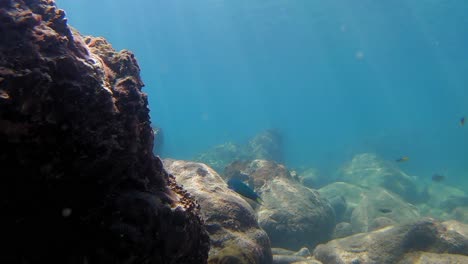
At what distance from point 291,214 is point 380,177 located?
1274 cm

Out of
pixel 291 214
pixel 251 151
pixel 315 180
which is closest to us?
pixel 291 214

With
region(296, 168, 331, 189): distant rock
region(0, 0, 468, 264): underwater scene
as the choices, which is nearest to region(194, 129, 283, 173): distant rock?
region(0, 0, 468, 264): underwater scene

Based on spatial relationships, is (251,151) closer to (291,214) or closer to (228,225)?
(291,214)

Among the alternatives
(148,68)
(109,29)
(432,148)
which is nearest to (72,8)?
(109,29)

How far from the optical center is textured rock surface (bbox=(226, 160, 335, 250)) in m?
8.85

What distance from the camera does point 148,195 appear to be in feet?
8.15

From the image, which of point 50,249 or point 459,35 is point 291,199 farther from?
point 459,35

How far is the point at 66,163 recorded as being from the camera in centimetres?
205

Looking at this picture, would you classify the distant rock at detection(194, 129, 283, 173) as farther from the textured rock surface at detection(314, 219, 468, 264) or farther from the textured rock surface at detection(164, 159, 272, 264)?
the textured rock surface at detection(164, 159, 272, 264)

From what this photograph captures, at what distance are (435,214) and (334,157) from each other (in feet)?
70.6

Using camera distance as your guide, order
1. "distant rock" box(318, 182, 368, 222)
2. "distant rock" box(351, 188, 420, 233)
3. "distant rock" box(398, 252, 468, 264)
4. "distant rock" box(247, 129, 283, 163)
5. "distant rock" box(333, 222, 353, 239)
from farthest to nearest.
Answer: "distant rock" box(247, 129, 283, 163) < "distant rock" box(318, 182, 368, 222) < "distant rock" box(351, 188, 420, 233) < "distant rock" box(333, 222, 353, 239) < "distant rock" box(398, 252, 468, 264)

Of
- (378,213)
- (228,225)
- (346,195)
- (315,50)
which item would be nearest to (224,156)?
(346,195)

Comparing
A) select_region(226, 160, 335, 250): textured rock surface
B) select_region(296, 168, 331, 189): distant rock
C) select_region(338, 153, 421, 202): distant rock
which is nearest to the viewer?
select_region(226, 160, 335, 250): textured rock surface

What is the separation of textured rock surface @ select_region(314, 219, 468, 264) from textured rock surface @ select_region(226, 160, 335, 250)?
5.06 ft
